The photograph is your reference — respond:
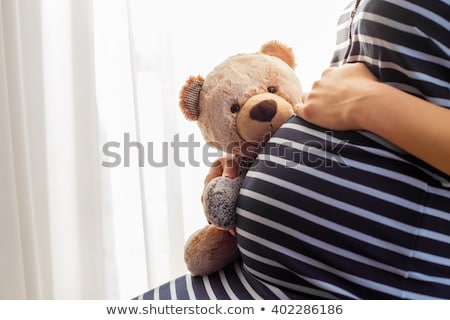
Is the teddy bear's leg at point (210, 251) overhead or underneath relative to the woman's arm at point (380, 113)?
underneath

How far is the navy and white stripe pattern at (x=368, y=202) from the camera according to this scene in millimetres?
613

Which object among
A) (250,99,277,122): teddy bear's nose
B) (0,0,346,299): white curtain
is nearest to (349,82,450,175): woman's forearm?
(250,99,277,122): teddy bear's nose

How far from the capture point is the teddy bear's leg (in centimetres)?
83

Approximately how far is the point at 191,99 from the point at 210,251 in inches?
10.6

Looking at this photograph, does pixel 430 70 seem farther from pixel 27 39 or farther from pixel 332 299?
pixel 27 39

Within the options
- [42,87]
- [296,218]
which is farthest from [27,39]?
[296,218]

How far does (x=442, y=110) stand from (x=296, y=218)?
0.23 metres

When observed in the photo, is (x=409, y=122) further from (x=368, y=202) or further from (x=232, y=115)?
(x=232, y=115)

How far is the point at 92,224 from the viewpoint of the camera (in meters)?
1.11

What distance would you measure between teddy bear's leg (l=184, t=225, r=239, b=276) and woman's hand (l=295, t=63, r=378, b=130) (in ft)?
0.88

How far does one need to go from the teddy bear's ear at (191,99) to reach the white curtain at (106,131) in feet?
0.97

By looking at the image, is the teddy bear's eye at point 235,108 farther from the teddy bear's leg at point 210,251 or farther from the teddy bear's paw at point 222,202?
the teddy bear's leg at point 210,251

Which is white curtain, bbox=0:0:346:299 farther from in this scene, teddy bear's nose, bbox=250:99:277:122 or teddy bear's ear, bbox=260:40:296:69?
teddy bear's nose, bbox=250:99:277:122

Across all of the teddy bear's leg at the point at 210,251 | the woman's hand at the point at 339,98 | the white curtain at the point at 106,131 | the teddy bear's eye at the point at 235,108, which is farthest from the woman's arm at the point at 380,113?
the white curtain at the point at 106,131
